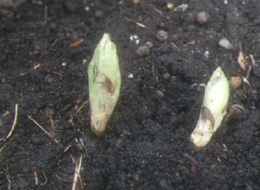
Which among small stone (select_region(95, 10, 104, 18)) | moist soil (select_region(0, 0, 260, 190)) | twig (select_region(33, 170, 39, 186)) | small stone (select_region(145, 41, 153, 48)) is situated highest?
small stone (select_region(95, 10, 104, 18))

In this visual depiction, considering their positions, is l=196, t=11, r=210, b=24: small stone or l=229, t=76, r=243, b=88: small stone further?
l=196, t=11, r=210, b=24: small stone

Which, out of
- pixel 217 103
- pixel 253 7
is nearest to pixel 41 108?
pixel 217 103

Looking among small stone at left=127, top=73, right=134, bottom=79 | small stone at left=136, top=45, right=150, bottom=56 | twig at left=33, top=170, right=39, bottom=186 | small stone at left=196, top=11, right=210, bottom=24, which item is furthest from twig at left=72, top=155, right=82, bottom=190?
small stone at left=196, top=11, right=210, bottom=24

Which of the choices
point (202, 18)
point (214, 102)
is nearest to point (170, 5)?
point (202, 18)

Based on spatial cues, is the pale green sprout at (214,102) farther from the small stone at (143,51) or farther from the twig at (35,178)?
the twig at (35,178)

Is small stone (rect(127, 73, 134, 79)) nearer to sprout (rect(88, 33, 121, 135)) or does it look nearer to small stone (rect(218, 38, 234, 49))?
sprout (rect(88, 33, 121, 135))

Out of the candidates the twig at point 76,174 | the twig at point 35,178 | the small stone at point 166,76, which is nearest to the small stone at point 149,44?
the small stone at point 166,76
